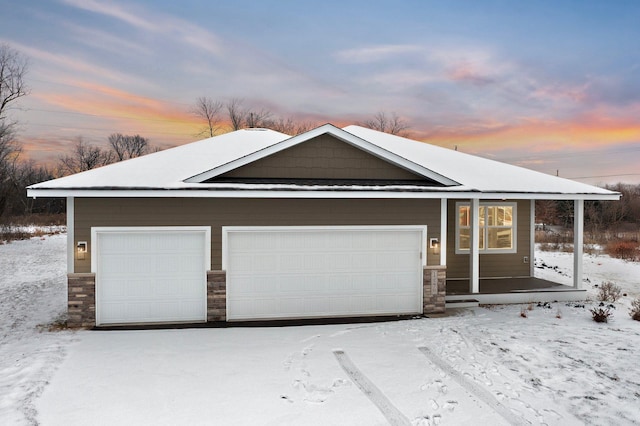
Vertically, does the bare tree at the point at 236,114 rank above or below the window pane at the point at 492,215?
above

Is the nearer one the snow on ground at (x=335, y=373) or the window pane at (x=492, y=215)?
the snow on ground at (x=335, y=373)

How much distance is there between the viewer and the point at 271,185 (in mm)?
8477

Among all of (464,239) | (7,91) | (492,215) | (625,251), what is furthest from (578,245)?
(7,91)

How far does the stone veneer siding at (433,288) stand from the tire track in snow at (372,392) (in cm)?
346

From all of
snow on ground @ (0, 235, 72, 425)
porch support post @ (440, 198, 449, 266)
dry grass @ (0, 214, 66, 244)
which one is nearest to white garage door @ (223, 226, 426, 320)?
porch support post @ (440, 198, 449, 266)

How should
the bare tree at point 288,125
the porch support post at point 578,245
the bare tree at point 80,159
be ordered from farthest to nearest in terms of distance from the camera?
the bare tree at point 80,159 → the bare tree at point 288,125 → the porch support post at point 578,245

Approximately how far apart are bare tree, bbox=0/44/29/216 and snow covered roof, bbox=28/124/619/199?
27659mm

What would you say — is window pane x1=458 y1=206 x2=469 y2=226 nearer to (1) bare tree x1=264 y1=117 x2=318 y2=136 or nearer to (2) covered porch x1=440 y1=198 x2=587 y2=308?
(2) covered porch x1=440 y1=198 x2=587 y2=308

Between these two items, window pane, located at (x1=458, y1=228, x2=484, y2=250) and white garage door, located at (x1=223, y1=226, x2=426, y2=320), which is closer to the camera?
white garage door, located at (x1=223, y1=226, x2=426, y2=320)

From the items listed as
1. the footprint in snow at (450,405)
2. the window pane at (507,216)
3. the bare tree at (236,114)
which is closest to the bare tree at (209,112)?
the bare tree at (236,114)

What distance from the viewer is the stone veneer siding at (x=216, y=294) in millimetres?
8586

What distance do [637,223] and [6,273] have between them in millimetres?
43549

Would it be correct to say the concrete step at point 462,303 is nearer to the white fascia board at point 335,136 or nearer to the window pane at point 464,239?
the window pane at point 464,239

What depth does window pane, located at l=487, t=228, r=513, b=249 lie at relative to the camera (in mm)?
12977
